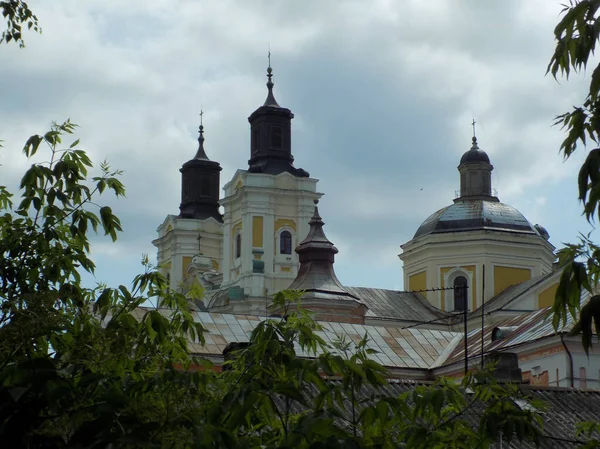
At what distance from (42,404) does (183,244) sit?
69944 millimetres

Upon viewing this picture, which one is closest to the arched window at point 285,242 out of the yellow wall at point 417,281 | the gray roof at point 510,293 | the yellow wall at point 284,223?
the yellow wall at point 284,223

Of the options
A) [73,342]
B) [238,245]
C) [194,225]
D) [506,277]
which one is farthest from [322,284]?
[73,342]

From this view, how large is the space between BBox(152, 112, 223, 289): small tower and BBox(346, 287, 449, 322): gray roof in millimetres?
16647

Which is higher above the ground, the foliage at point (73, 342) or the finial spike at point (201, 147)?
the finial spike at point (201, 147)

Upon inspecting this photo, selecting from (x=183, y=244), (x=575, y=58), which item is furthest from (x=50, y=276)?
(x=183, y=244)

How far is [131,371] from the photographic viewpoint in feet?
23.9

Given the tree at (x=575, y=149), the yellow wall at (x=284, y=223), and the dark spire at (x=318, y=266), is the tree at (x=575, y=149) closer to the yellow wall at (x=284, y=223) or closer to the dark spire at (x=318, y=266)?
the dark spire at (x=318, y=266)

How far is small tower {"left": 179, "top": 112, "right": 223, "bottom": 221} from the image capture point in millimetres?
76625

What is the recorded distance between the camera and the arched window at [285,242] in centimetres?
6750

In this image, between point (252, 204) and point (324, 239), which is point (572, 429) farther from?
point (252, 204)

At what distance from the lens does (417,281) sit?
59469 mm

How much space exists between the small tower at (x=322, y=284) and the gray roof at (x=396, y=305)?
137 inches

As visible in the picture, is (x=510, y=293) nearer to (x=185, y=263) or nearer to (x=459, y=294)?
(x=459, y=294)

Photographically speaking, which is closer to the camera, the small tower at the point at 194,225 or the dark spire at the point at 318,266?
the dark spire at the point at 318,266
